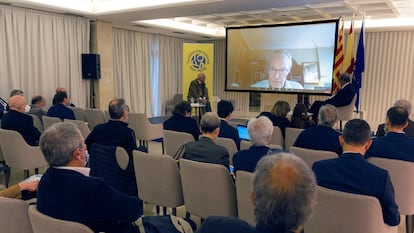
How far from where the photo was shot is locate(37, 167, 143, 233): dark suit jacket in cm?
155

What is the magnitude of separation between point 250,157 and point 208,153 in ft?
1.31

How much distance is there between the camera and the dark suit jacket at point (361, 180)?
6.09ft

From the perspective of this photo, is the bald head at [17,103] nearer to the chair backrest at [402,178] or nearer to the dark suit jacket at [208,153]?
the dark suit jacket at [208,153]

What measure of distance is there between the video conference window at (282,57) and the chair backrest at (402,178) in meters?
5.05

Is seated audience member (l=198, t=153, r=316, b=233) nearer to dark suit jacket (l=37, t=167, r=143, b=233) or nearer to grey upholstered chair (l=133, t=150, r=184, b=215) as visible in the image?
dark suit jacket (l=37, t=167, r=143, b=233)

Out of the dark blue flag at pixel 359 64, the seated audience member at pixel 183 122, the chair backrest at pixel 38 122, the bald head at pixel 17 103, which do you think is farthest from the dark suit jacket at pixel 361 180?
the dark blue flag at pixel 359 64

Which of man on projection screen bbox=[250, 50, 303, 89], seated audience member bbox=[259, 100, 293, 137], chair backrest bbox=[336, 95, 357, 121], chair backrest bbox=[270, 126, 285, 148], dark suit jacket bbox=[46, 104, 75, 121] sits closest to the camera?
chair backrest bbox=[270, 126, 285, 148]

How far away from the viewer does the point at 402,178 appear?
2.52 m

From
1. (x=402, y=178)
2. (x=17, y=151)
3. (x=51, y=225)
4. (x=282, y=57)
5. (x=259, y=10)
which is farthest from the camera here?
(x=282, y=57)

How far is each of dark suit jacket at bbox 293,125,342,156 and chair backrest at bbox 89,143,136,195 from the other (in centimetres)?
179

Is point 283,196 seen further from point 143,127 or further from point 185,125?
point 143,127

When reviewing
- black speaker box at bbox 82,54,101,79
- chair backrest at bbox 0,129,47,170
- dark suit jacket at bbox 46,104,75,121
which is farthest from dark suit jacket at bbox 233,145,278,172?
black speaker box at bbox 82,54,101,79

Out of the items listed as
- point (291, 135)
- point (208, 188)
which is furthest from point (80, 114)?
point (208, 188)

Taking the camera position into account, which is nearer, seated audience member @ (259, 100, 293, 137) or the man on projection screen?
seated audience member @ (259, 100, 293, 137)
